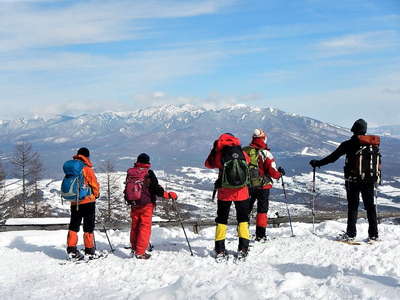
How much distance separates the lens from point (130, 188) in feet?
25.3

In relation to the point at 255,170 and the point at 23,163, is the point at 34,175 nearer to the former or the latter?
the point at 23,163

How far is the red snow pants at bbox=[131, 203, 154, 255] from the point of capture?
759 cm

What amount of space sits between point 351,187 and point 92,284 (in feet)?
16.6

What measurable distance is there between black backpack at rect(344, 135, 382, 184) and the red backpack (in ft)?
13.1

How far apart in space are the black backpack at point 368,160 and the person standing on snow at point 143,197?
11.7ft

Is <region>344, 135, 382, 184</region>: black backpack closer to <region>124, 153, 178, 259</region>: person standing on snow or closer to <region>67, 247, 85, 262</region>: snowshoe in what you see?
<region>124, 153, 178, 259</region>: person standing on snow

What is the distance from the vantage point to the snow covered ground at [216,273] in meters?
4.93

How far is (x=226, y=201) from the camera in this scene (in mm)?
7066

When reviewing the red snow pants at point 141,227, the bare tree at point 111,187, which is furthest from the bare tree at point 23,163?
the red snow pants at point 141,227

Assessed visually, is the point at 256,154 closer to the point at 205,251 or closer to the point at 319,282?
the point at 205,251

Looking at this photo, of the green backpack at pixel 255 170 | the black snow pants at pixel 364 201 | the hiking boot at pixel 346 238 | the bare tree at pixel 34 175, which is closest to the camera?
the black snow pants at pixel 364 201

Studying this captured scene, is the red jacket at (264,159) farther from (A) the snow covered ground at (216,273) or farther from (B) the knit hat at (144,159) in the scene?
(B) the knit hat at (144,159)

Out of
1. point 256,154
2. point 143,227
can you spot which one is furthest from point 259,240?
point 143,227

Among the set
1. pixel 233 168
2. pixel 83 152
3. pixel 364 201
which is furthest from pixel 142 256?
pixel 364 201
